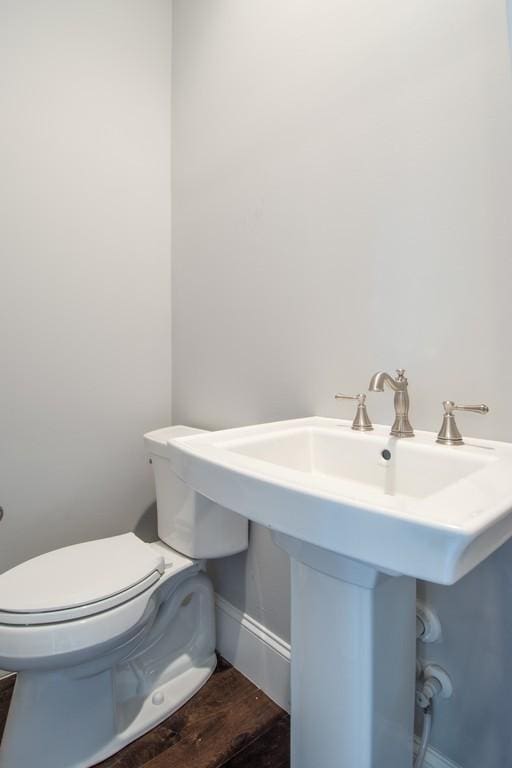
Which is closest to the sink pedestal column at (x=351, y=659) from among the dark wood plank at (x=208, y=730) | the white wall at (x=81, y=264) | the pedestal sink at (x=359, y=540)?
the pedestal sink at (x=359, y=540)

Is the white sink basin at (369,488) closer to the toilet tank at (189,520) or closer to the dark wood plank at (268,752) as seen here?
the toilet tank at (189,520)

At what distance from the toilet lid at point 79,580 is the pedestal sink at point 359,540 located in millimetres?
450

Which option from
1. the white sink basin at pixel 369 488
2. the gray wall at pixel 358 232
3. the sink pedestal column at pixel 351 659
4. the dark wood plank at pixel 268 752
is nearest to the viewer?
the white sink basin at pixel 369 488

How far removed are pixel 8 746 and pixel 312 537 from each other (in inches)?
40.6

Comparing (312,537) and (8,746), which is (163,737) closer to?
(8,746)

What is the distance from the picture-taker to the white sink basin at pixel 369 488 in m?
0.39

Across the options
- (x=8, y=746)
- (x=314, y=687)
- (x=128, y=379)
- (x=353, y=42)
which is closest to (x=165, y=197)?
(x=128, y=379)

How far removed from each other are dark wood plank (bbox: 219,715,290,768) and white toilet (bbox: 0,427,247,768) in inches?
9.4

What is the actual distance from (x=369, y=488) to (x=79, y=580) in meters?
0.75

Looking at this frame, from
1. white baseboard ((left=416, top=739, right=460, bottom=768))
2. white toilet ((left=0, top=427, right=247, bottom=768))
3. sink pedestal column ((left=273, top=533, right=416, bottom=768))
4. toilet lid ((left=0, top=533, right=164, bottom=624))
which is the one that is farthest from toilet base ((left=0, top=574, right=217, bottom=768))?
white baseboard ((left=416, top=739, right=460, bottom=768))

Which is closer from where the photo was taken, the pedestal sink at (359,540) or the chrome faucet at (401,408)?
the pedestal sink at (359,540)

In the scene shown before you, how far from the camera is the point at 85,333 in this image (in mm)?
1425

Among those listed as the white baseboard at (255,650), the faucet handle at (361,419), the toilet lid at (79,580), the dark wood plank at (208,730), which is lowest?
the dark wood plank at (208,730)

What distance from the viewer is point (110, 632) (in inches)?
35.6
